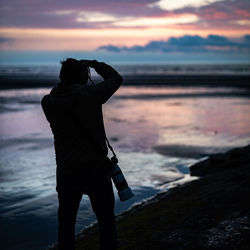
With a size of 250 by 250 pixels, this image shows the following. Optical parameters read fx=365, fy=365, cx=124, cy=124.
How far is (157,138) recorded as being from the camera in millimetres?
13398

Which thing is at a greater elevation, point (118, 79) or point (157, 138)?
point (118, 79)

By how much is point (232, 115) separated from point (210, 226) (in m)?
15.6

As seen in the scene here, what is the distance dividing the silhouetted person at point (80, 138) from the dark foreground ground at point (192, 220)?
1.61 metres

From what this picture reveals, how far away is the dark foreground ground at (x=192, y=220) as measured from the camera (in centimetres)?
435

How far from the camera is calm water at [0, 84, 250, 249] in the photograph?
6.30 meters

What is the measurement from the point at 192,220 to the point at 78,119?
2.83m

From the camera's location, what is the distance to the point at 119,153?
1102cm

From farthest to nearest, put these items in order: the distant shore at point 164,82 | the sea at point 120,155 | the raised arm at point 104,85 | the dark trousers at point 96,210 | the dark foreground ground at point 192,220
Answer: the distant shore at point 164,82
the sea at point 120,155
the dark foreground ground at point 192,220
the dark trousers at point 96,210
the raised arm at point 104,85

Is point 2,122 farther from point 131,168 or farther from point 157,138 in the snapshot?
point 131,168

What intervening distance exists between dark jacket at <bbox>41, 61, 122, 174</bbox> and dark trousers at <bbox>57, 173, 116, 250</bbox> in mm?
179

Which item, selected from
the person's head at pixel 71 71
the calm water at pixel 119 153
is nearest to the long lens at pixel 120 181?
the person's head at pixel 71 71

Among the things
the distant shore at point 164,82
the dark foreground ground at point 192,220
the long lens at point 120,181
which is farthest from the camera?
the distant shore at point 164,82

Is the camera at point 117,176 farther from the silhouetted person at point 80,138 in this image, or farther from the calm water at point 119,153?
the calm water at point 119,153

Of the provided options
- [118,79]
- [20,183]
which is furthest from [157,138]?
[118,79]
